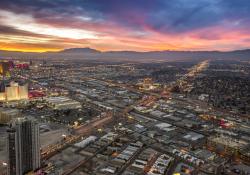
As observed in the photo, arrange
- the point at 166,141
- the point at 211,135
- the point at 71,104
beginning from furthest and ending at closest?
1. the point at 71,104
2. the point at 211,135
3. the point at 166,141

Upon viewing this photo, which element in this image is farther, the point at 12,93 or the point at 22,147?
the point at 12,93

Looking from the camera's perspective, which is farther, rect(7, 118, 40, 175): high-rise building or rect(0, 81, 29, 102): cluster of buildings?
rect(0, 81, 29, 102): cluster of buildings

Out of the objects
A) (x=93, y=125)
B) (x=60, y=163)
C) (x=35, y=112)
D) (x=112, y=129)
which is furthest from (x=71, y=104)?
(x=60, y=163)

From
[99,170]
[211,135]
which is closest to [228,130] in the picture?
[211,135]

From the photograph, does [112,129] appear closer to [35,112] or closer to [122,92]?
[35,112]

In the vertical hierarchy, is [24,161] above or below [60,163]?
above

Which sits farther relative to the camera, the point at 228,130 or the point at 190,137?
the point at 228,130

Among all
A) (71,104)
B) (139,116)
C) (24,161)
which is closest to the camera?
(24,161)

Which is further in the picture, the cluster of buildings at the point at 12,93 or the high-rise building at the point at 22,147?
the cluster of buildings at the point at 12,93
